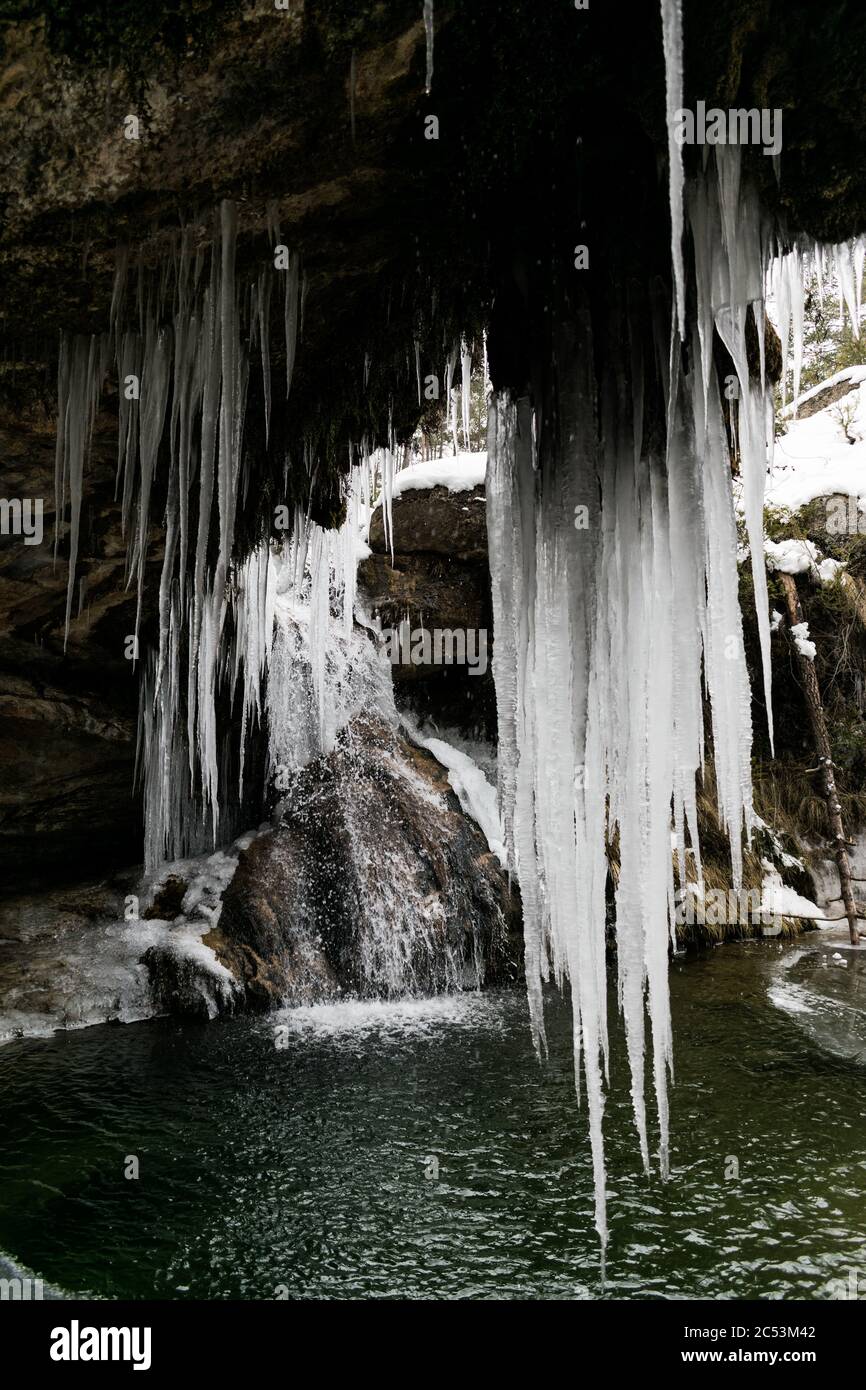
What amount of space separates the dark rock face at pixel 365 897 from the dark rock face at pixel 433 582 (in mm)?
1718

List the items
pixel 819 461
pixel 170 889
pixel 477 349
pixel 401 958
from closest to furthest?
pixel 477 349, pixel 401 958, pixel 170 889, pixel 819 461

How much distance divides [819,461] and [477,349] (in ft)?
30.6

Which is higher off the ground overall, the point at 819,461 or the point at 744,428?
the point at 819,461

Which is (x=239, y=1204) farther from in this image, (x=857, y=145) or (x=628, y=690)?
(x=857, y=145)

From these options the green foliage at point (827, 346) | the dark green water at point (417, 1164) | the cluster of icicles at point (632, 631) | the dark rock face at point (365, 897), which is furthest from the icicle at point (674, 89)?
the green foliage at point (827, 346)

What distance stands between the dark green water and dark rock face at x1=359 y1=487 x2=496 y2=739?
4.87 metres

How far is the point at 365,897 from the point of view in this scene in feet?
28.1

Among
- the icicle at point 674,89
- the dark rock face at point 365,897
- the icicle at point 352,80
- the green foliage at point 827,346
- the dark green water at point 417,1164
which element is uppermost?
the green foliage at point 827,346

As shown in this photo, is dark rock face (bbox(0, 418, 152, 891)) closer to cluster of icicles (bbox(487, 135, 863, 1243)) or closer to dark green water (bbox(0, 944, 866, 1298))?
dark green water (bbox(0, 944, 866, 1298))

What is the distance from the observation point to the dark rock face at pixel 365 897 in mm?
8148

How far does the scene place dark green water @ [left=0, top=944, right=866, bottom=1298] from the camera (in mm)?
3799

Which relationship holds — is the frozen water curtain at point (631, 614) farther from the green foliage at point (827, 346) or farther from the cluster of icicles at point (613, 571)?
the green foliage at point (827, 346)

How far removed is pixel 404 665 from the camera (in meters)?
10.9

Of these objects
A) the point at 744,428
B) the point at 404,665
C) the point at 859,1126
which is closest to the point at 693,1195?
the point at 859,1126
